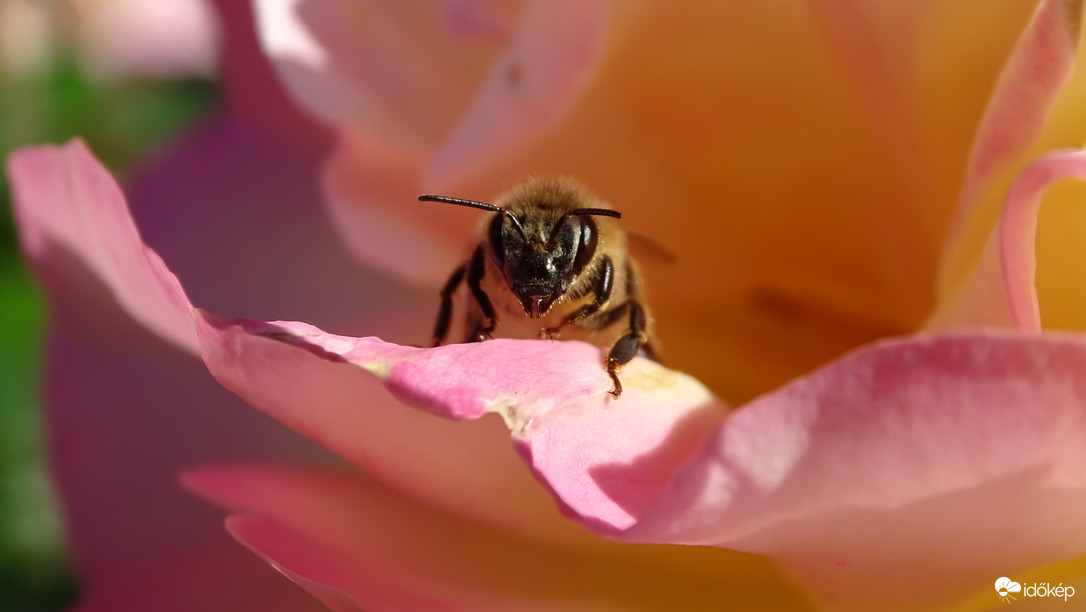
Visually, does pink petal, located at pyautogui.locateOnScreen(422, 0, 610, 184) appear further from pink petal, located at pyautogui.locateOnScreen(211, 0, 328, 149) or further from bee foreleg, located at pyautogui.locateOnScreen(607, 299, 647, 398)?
pink petal, located at pyautogui.locateOnScreen(211, 0, 328, 149)

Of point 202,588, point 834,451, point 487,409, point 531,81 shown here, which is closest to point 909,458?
point 834,451

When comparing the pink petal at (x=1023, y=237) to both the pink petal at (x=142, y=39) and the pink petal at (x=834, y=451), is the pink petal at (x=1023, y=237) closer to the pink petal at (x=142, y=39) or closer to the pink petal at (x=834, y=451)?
the pink petal at (x=834, y=451)

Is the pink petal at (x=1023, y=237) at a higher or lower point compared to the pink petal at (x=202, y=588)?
higher

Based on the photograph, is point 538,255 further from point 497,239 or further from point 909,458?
point 909,458

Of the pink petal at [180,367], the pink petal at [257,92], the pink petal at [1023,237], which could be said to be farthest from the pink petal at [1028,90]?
the pink petal at [257,92]

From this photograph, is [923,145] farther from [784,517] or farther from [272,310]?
[272,310]
